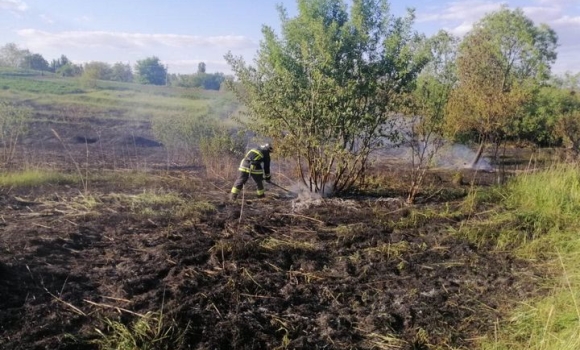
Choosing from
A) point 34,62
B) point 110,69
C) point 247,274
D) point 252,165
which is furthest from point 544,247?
point 34,62

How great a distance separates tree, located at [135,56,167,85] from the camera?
262 ft

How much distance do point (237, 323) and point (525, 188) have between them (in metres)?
7.09

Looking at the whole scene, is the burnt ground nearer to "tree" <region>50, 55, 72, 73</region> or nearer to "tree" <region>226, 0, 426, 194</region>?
"tree" <region>226, 0, 426, 194</region>

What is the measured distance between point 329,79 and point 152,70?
80772mm

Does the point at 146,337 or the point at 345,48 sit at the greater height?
the point at 345,48

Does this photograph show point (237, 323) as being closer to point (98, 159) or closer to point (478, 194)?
point (478, 194)

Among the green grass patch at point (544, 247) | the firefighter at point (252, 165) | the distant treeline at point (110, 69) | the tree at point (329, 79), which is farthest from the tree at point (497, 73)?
the distant treeline at point (110, 69)

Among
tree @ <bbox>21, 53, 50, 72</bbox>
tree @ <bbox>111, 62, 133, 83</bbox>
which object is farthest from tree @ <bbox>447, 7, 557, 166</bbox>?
tree @ <bbox>21, 53, 50, 72</bbox>

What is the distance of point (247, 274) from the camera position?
5.19m

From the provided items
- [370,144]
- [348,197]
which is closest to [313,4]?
[370,144]

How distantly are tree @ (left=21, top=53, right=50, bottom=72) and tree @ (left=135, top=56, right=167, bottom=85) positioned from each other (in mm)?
14230

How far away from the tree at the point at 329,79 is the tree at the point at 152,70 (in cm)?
7318

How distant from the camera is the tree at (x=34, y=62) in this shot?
68.2m

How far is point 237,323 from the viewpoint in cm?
414
